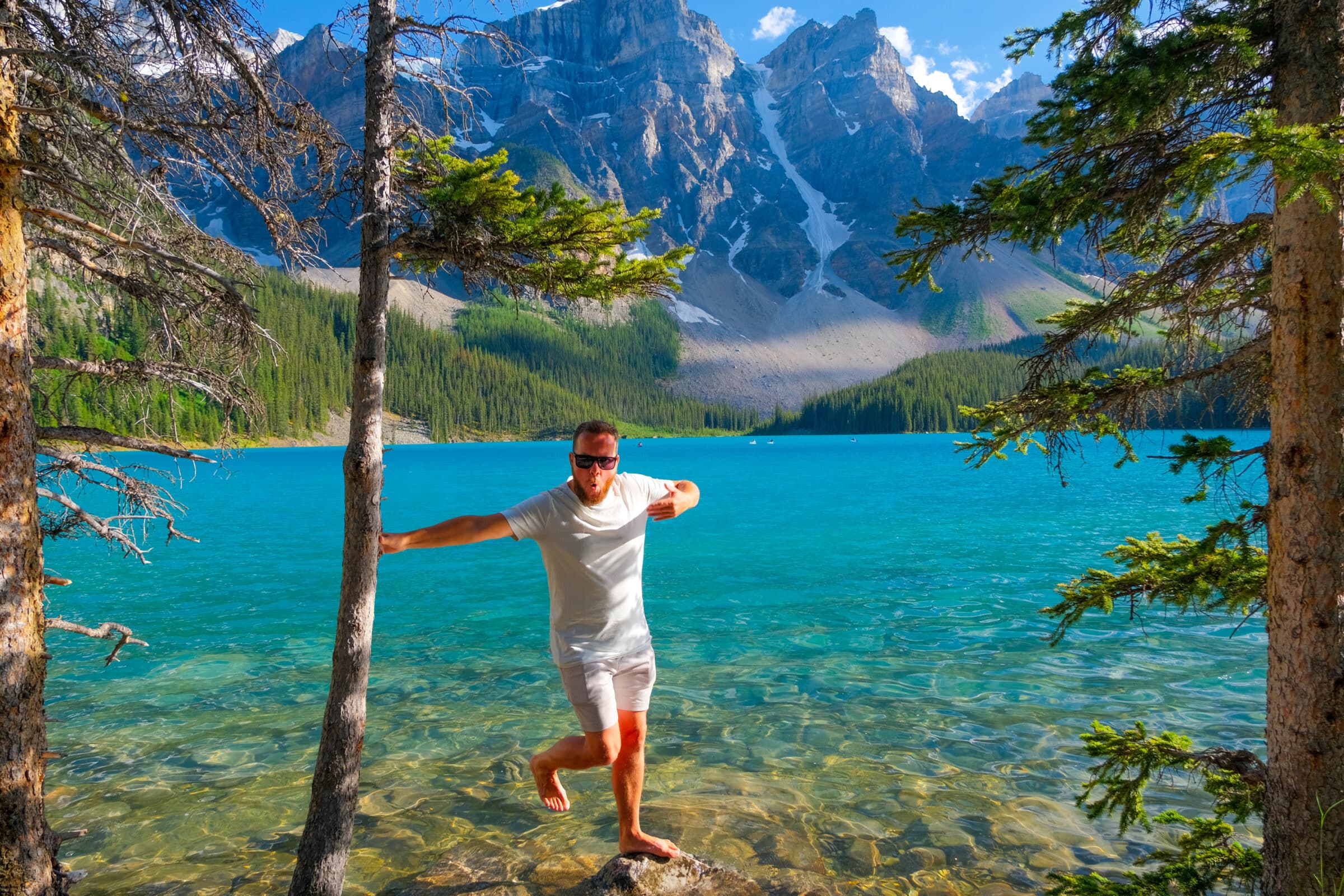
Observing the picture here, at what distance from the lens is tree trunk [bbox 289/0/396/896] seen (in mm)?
4801

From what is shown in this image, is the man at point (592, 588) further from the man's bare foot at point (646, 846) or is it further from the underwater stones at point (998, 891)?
the underwater stones at point (998, 891)

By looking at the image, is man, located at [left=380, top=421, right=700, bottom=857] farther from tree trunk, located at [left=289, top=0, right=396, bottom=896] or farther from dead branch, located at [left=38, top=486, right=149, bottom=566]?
dead branch, located at [left=38, top=486, right=149, bottom=566]

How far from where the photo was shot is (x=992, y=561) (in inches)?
992

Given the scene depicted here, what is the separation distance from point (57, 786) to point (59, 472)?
5.07 m

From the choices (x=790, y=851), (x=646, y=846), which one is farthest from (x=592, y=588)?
(x=790, y=851)

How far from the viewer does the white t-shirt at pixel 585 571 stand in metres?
4.73

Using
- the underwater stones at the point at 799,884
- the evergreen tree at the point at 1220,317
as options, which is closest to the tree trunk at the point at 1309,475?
the evergreen tree at the point at 1220,317

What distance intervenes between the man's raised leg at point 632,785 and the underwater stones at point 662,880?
69mm

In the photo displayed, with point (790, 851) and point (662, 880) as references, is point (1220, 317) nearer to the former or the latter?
point (790, 851)

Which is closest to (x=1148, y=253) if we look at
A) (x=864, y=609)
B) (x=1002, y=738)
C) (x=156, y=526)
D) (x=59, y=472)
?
(x=1002, y=738)

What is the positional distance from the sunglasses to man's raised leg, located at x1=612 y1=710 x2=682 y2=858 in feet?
5.04

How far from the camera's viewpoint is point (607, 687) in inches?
188

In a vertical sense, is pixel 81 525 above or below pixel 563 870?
above

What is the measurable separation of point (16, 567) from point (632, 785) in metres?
3.70
